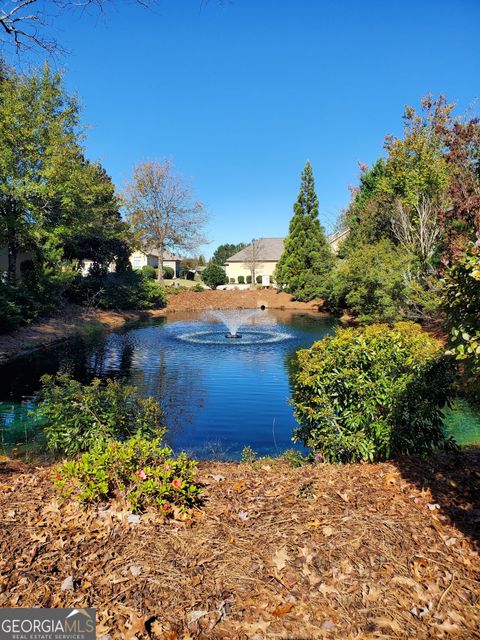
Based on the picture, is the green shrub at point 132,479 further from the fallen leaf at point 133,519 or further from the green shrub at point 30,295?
the green shrub at point 30,295

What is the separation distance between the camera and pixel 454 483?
15.9ft

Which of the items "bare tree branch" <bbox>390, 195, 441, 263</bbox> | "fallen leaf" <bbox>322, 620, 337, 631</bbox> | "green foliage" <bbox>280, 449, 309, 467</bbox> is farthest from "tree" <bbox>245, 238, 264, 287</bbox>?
"fallen leaf" <bbox>322, 620, 337, 631</bbox>

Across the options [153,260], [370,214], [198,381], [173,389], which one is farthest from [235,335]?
[153,260]

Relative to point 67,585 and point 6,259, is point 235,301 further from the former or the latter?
point 67,585

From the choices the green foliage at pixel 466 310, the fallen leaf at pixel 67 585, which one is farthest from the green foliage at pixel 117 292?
the green foliage at pixel 466 310

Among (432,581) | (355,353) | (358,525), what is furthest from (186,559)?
(355,353)

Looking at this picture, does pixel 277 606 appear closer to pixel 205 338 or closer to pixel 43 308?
pixel 205 338

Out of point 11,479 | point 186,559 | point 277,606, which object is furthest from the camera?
point 11,479

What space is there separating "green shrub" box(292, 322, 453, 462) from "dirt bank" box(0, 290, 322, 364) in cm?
1498

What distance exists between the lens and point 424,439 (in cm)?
574

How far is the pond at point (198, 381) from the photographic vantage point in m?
8.93

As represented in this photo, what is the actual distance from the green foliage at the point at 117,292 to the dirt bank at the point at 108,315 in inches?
31.3

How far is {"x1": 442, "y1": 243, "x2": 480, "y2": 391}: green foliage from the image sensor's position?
3.36 m

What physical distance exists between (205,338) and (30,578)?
20.1m
